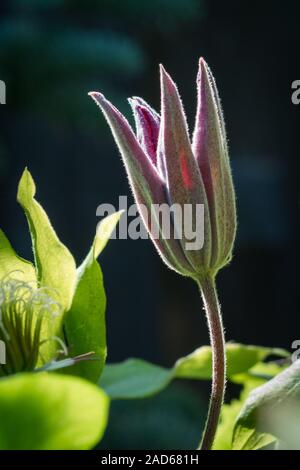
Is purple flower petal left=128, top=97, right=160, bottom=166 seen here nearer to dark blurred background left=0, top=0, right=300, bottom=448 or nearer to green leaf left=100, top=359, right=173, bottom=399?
green leaf left=100, top=359, right=173, bottom=399

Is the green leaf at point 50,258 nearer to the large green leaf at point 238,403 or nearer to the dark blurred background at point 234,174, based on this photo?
the large green leaf at point 238,403

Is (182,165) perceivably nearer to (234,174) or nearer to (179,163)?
(179,163)

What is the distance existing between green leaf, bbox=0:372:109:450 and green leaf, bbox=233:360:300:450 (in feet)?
0.35

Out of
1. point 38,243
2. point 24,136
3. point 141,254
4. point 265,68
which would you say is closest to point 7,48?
point 24,136

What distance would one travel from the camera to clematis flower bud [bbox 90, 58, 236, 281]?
11.0 inches

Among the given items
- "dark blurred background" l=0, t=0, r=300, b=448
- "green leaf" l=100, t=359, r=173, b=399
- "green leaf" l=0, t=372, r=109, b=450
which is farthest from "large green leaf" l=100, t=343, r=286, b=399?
"dark blurred background" l=0, t=0, r=300, b=448

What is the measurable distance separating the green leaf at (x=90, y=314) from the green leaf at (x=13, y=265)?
0.02 metres

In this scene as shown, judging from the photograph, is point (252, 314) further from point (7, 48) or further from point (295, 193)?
point (7, 48)

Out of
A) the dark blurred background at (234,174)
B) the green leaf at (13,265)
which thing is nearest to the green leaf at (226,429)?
the green leaf at (13,265)

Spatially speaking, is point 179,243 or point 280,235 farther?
point 280,235

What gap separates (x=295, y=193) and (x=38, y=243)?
3896 millimetres
